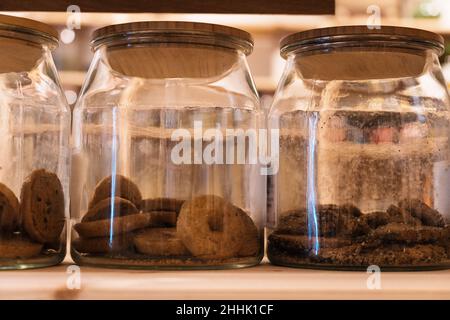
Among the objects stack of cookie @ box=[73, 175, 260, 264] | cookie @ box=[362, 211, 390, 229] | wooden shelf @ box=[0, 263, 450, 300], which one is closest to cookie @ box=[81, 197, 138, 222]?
stack of cookie @ box=[73, 175, 260, 264]

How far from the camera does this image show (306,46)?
740mm

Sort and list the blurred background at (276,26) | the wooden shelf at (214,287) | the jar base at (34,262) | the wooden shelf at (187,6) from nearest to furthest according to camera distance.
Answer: the wooden shelf at (214,287) → the jar base at (34,262) → the wooden shelf at (187,6) → the blurred background at (276,26)

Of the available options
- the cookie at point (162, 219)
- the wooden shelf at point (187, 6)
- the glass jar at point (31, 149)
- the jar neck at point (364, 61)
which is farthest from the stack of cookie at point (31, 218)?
the jar neck at point (364, 61)

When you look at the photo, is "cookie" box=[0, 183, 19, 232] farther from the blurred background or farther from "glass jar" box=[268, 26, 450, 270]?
the blurred background

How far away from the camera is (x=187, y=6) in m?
0.79

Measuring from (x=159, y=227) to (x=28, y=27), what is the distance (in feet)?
0.81

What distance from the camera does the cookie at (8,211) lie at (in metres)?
0.65

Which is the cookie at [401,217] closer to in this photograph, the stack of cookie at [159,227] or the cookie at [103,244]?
the stack of cookie at [159,227]

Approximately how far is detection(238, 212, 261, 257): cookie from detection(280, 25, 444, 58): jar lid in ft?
0.66

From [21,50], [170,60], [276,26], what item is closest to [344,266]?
[170,60]

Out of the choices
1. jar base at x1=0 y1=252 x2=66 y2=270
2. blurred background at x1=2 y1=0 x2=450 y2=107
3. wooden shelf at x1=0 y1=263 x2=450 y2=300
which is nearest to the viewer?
wooden shelf at x1=0 y1=263 x2=450 y2=300

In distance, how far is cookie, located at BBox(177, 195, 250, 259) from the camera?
0.65 m

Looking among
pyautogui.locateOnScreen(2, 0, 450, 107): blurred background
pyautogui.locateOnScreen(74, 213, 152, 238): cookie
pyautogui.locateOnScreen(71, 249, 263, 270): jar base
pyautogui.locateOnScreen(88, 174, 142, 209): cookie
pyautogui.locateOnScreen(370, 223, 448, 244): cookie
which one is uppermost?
pyautogui.locateOnScreen(2, 0, 450, 107): blurred background
